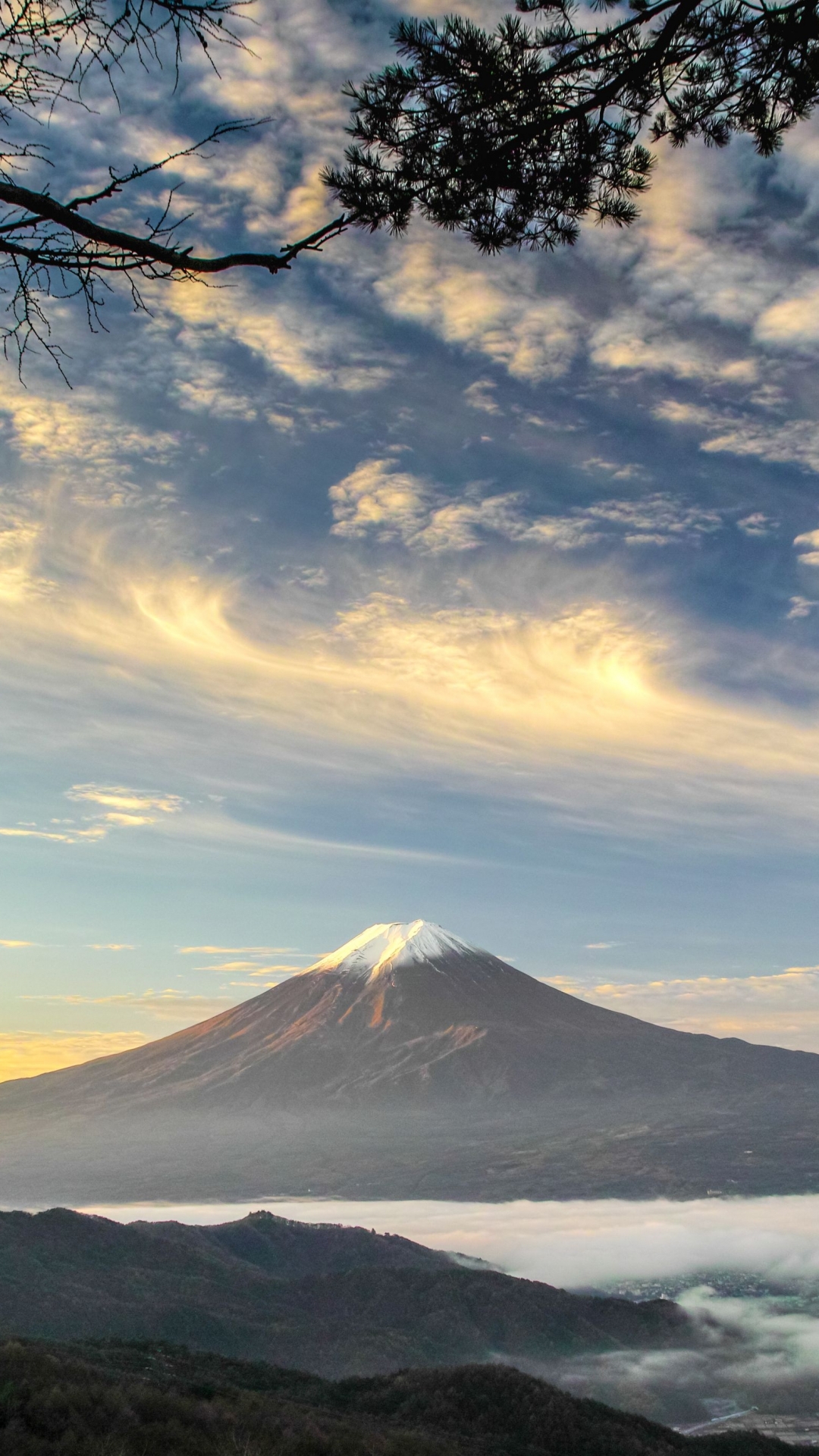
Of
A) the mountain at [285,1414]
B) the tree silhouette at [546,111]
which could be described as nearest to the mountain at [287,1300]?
the mountain at [285,1414]

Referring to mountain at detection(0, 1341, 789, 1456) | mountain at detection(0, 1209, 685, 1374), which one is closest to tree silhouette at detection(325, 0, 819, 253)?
mountain at detection(0, 1341, 789, 1456)

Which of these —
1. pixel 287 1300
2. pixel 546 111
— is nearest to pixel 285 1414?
pixel 546 111

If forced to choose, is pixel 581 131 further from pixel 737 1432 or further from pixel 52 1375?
pixel 737 1432

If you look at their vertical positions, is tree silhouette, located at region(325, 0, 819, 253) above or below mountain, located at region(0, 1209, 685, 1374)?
above

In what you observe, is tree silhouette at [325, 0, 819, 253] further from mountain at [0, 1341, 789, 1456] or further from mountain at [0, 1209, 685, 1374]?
mountain at [0, 1209, 685, 1374]

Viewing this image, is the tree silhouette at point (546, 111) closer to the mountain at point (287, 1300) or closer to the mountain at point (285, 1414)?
the mountain at point (285, 1414)

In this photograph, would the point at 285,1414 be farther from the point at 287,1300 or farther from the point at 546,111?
the point at 287,1300


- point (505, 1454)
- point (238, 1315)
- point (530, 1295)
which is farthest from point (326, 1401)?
point (530, 1295)
